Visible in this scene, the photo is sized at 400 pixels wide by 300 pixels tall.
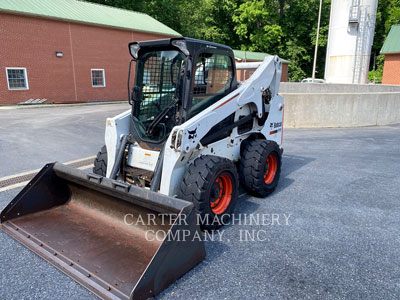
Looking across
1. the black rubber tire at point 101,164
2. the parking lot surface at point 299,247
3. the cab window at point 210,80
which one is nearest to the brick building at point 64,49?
the parking lot surface at point 299,247

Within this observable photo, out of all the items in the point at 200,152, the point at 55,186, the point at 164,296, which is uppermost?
the point at 200,152

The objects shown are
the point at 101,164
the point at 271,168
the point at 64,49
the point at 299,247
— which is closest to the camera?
the point at 299,247

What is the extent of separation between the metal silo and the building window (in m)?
15.5

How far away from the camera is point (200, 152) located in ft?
13.4

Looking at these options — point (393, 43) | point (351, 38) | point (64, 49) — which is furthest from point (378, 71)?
point (64, 49)

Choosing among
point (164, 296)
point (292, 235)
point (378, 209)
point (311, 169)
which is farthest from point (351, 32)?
point (164, 296)

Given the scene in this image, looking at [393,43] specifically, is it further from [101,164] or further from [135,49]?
[101,164]

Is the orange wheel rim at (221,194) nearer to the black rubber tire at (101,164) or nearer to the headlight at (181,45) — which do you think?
the headlight at (181,45)

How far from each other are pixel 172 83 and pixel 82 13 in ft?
63.4

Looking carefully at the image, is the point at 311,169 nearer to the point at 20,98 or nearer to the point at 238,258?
the point at 238,258

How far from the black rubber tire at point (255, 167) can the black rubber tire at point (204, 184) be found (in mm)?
872

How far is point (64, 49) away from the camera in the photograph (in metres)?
18.9

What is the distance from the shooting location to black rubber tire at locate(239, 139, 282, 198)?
15.2 ft

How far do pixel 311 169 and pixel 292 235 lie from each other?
2.96 meters
